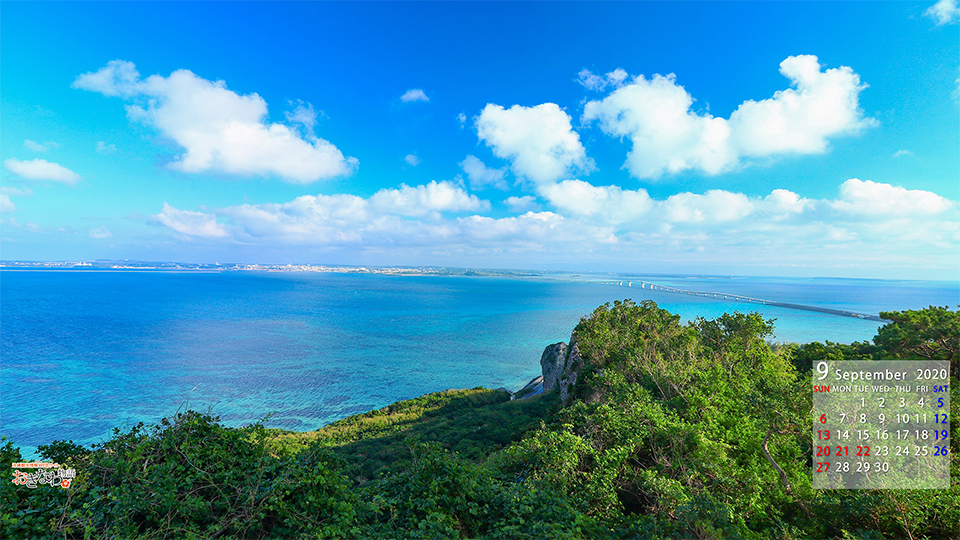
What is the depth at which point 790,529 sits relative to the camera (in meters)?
7.83

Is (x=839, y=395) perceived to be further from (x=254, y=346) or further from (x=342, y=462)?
(x=254, y=346)

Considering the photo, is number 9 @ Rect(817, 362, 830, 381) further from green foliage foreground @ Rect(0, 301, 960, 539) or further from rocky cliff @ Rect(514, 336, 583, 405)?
rocky cliff @ Rect(514, 336, 583, 405)

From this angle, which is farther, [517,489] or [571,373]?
[571,373]

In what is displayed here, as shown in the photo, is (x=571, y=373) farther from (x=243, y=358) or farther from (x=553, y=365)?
(x=243, y=358)
